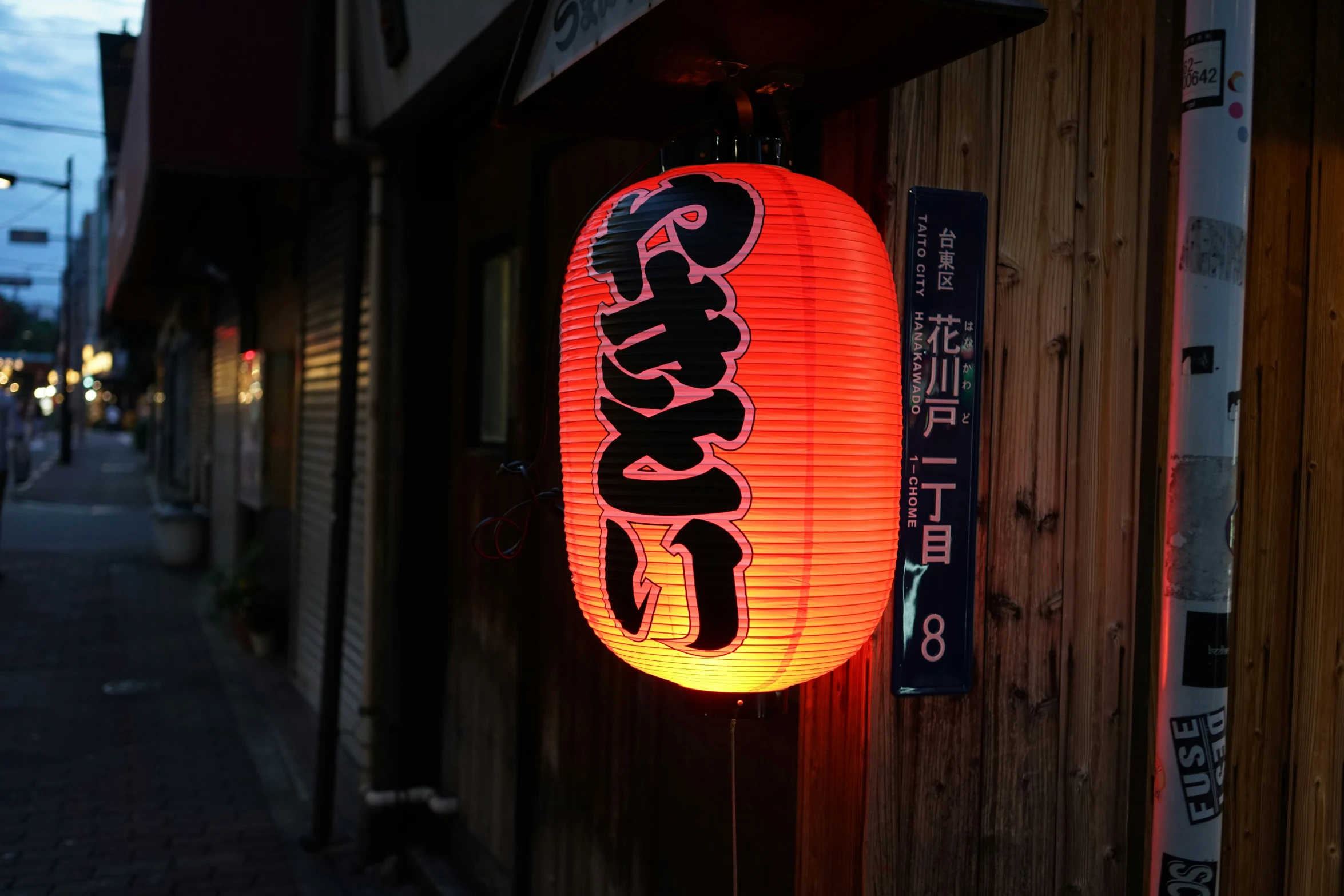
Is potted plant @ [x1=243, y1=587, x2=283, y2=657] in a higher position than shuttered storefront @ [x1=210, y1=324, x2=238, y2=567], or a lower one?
lower

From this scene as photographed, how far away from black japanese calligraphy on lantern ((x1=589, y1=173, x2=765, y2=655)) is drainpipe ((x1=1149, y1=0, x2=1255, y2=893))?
1.03 metres

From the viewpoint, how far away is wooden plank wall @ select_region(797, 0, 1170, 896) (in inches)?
121

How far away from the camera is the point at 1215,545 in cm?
251

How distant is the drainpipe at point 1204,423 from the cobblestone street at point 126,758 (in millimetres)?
4940

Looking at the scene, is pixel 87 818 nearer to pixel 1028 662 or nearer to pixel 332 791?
pixel 332 791

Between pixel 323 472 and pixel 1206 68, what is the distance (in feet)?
26.0

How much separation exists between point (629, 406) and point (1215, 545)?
1.39 m

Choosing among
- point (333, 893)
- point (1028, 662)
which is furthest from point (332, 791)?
point (1028, 662)

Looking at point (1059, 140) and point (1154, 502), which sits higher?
point (1059, 140)

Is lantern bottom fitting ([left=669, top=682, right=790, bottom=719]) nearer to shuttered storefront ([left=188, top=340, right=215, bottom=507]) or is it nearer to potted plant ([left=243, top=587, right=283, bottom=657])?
A: potted plant ([left=243, top=587, right=283, bottom=657])

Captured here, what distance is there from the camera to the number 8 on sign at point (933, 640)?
300 cm

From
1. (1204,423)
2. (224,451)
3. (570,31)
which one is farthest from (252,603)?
(1204,423)

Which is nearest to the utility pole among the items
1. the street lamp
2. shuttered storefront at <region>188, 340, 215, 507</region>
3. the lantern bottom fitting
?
the street lamp

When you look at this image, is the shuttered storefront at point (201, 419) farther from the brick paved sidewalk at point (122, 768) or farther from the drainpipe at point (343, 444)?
the drainpipe at point (343, 444)
